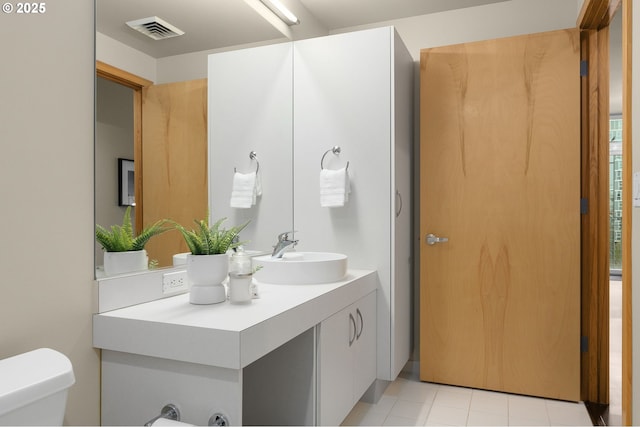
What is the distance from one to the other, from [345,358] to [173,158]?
114cm

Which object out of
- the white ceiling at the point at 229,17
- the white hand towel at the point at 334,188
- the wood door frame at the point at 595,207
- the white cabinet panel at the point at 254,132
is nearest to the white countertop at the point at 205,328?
the white cabinet panel at the point at 254,132

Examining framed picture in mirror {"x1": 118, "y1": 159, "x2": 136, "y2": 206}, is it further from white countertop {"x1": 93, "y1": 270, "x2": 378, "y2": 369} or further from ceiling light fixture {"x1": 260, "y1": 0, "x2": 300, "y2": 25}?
ceiling light fixture {"x1": 260, "y1": 0, "x2": 300, "y2": 25}

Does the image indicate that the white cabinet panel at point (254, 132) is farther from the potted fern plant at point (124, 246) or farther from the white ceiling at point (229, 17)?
the potted fern plant at point (124, 246)

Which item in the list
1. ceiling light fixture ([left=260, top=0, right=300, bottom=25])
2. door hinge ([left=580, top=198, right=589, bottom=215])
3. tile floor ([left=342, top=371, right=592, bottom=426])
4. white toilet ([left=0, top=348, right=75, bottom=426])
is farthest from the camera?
door hinge ([left=580, top=198, right=589, bottom=215])

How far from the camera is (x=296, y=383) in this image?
1754 millimetres

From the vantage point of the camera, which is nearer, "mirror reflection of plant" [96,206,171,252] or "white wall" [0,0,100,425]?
"white wall" [0,0,100,425]

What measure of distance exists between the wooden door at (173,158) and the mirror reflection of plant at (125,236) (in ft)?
0.09

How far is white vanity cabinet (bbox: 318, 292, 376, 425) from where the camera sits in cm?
179

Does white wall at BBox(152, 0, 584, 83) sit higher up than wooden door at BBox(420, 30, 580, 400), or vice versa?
white wall at BBox(152, 0, 584, 83)

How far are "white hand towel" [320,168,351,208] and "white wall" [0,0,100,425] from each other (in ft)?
4.19

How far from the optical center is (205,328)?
1.29 metres

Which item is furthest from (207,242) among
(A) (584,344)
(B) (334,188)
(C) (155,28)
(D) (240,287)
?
(A) (584,344)

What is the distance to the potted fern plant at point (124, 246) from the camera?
1500mm

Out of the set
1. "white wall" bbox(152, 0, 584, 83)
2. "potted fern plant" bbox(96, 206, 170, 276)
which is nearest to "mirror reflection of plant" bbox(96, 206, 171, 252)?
"potted fern plant" bbox(96, 206, 170, 276)
